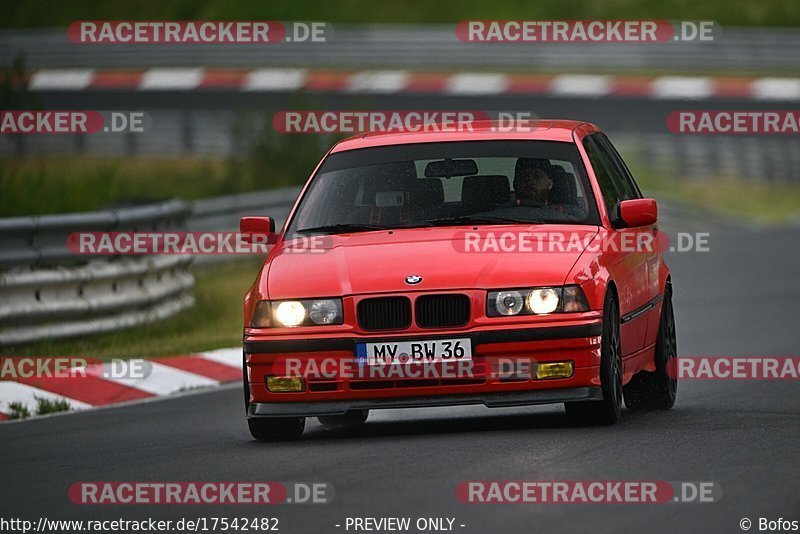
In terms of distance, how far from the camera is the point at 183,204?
18.8 meters

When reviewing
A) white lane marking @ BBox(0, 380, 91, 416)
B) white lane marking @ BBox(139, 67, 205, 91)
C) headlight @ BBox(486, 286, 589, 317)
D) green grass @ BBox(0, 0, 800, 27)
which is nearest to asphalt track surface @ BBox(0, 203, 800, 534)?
white lane marking @ BBox(0, 380, 91, 416)

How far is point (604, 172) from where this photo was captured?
37.3ft

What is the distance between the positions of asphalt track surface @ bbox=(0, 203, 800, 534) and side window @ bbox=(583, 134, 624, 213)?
1246 millimetres

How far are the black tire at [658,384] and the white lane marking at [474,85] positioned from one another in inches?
1130

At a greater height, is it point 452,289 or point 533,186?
point 533,186

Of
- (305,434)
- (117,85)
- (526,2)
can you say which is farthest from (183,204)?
(526,2)

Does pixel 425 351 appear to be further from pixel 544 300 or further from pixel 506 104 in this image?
pixel 506 104

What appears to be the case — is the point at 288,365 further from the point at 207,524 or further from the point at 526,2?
the point at 526,2

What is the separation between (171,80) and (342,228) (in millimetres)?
33534

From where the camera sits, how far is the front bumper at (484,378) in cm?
963

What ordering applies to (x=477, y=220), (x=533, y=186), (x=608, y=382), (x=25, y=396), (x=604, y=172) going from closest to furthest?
1. (x=608, y=382)
2. (x=477, y=220)
3. (x=533, y=186)
4. (x=604, y=172)
5. (x=25, y=396)

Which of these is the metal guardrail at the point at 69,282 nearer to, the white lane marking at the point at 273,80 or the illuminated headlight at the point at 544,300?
the illuminated headlight at the point at 544,300

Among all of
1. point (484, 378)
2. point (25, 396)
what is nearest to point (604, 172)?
point (484, 378)

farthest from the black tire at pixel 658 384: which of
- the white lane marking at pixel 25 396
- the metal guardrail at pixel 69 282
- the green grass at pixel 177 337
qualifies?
the metal guardrail at pixel 69 282
